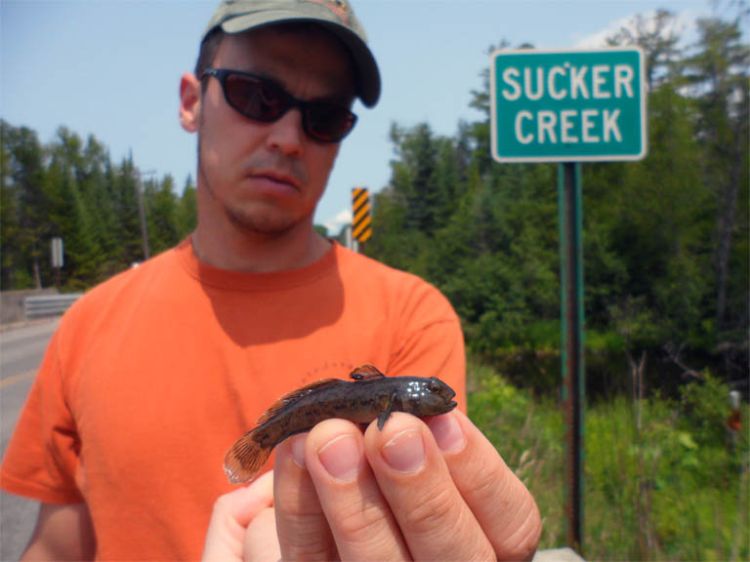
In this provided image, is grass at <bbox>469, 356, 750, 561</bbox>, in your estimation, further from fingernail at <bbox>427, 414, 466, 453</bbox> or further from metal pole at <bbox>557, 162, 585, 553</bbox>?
fingernail at <bbox>427, 414, 466, 453</bbox>

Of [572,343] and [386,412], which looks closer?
[386,412]

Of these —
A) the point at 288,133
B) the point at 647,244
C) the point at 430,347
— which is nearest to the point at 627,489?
the point at 430,347

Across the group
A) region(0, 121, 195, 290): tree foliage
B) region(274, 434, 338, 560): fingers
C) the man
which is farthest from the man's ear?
region(0, 121, 195, 290): tree foliage

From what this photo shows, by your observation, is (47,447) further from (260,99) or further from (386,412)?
(386,412)

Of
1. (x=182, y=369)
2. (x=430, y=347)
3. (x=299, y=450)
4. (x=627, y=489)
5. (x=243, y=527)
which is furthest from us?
(x=627, y=489)

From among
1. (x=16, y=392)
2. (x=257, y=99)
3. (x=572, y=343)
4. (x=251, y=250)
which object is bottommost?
(x=16, y=392)

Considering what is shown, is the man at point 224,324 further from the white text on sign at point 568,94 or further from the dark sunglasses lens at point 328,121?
the white text on sign at point 568,94

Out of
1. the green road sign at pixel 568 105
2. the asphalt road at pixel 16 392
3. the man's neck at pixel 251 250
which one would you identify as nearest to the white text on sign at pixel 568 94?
the green road sign at pixel 568 105
